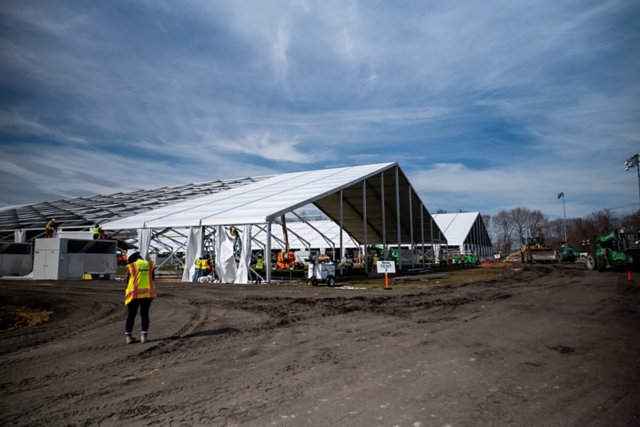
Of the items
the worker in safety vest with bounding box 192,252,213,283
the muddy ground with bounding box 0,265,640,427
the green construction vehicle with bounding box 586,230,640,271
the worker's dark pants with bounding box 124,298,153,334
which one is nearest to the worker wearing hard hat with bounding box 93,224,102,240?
the worker in safety vest with bounding box 192,252,213,283

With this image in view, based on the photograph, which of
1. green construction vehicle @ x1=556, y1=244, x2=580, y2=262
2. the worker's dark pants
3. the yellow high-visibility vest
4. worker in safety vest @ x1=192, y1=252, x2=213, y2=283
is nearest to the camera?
the worker's dark pants

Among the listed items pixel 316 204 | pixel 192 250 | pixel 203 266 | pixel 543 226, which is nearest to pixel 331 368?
pixel 203 266

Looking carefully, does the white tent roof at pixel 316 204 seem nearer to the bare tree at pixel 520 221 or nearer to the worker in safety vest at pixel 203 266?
the worker in safety vest at pixel 203 266

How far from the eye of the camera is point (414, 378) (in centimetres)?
505

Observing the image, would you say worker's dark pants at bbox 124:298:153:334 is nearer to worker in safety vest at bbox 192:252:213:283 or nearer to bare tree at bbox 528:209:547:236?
worker in safety vest at bbox 192:252:213:283

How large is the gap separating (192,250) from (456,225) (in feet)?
159

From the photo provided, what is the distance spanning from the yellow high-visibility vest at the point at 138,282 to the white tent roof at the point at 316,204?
11.4m

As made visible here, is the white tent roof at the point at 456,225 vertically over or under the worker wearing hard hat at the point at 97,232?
over

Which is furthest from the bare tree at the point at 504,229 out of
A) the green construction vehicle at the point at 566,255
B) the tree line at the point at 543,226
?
the green construction vehicle at the point at 566,255

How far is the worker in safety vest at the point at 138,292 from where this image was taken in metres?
7.23

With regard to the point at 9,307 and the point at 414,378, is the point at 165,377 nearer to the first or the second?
the point at 414,378

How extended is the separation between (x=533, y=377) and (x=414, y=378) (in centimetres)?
150

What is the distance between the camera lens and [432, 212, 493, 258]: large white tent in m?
56.9

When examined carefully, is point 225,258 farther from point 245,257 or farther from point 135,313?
point 135,313
